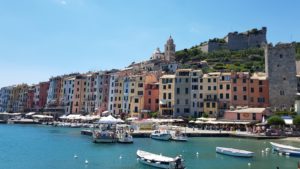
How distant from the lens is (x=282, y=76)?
6638 centimetres

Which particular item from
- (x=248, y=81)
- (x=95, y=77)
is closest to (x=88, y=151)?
(x=248, y=81)

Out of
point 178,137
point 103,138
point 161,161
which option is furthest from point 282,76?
point 161,161

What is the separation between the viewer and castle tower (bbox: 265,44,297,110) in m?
65.6

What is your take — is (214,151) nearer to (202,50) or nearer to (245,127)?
(245,127)

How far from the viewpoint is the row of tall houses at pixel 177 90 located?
219 feet

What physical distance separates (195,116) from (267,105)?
14260 mm

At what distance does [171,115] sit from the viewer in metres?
72.8

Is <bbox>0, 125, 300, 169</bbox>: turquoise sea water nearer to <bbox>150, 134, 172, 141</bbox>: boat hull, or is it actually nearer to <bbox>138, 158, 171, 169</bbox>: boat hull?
<bbox>138, 158, 171, 169</bbox>: boat hull

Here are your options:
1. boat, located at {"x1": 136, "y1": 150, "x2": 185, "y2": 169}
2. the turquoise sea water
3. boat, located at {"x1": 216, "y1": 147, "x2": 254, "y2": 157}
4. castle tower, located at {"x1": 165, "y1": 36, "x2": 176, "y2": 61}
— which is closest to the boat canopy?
boat, located at {"x1": 136, "y1": 150, "x2": 185, "y2": 169}

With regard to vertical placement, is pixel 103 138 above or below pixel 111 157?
above

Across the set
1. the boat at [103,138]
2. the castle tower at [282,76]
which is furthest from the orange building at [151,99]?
the boat at [103,138]

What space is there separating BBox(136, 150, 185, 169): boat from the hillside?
71.3 meters

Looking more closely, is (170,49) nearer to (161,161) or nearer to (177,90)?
(177,90)

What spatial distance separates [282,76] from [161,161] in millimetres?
45776
